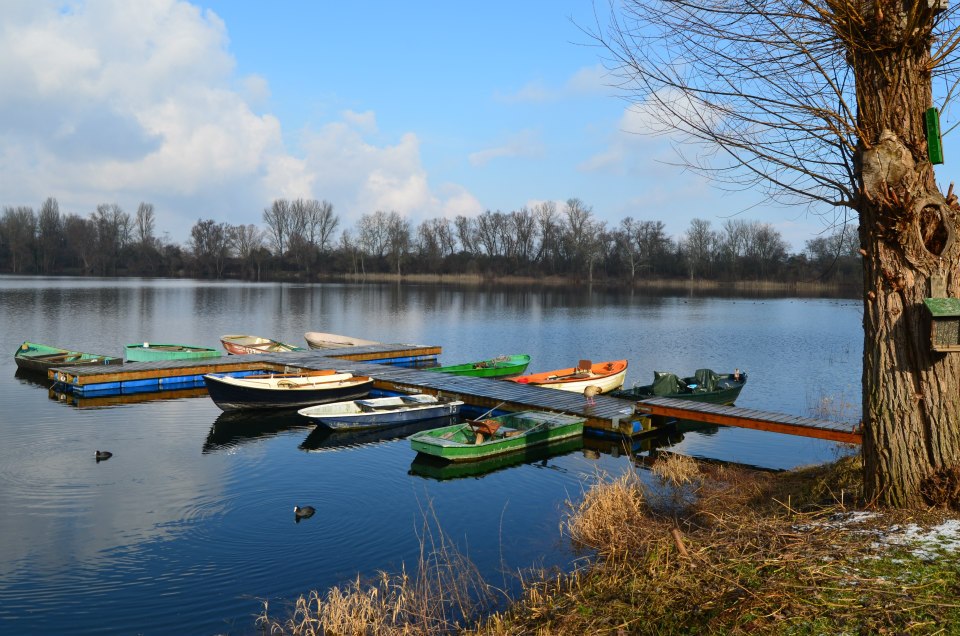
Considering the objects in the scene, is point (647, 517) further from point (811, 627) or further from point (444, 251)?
point (444, 251)

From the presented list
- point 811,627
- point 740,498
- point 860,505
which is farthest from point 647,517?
point 811,627

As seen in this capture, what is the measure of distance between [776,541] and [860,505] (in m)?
1.49

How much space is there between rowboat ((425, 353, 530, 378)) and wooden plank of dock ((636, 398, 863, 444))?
319 inches

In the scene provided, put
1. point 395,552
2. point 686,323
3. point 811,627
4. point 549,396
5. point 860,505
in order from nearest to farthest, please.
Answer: point 811,627 < point 860,505 < point 395,552 < point 549,396 < point 686,323

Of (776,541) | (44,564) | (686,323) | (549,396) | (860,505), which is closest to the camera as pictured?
(776,541)

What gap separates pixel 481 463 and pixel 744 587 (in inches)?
339

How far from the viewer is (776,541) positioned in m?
5.52

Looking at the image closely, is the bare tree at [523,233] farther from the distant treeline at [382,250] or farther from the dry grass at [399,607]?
the dry grass at [399,607]

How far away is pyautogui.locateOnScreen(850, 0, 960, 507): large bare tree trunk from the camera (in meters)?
5.96

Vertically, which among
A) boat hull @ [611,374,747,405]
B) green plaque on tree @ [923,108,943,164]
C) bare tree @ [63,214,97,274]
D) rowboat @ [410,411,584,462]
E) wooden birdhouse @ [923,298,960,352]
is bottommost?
rowboat @ [410,411,584,462]

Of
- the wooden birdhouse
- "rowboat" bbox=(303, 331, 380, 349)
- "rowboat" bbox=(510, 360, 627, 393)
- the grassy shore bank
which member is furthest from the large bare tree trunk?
"rowboat" bbox=(303, 331, 380, 349)

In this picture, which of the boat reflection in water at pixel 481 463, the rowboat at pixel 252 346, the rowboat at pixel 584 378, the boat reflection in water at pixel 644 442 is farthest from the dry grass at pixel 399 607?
the rowboat at pixel 252 346

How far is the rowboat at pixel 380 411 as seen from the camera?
15258mm

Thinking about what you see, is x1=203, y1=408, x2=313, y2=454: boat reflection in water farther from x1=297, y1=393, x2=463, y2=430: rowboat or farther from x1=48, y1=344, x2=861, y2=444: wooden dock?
x1=48, y1=344, x2=861, y2=444: wooden dock
